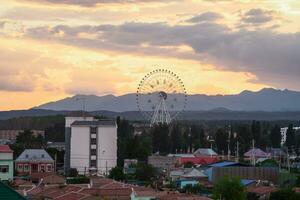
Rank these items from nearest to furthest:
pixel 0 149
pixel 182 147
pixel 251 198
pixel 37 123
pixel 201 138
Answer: pixel 251 198 → pixel 0 149 → pixel 182 147 → pixel 201 138 → pixel 37 123

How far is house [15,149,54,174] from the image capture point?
157 feet

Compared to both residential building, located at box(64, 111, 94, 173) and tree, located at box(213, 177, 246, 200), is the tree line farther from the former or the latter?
tree, located at box(213, 177, 246, 200)

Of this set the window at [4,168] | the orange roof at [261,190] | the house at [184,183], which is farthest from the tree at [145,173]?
the orange roof at [261,190]

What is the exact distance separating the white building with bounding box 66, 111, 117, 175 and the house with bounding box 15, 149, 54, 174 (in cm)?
188

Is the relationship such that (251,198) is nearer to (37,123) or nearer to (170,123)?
(170,123)

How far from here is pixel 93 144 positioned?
165ft

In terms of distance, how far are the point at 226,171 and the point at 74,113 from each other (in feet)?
65.0

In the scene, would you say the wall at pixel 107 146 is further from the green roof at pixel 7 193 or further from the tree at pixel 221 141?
the green roof at pixel 7 193

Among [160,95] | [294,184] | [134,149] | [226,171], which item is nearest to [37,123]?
[160,95]

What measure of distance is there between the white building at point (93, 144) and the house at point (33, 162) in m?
1.88

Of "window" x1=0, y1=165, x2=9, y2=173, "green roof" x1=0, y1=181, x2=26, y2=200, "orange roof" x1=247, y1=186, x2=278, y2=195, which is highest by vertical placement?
"green roof" x1=0, y1=181, x2=26, y2=200

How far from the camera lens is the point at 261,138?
76.0 metres

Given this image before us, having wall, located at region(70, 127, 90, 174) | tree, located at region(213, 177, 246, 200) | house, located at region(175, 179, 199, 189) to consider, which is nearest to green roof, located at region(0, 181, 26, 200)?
tree, located at region(213, 177, 246, 200)

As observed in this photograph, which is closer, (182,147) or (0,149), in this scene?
(0,149)
